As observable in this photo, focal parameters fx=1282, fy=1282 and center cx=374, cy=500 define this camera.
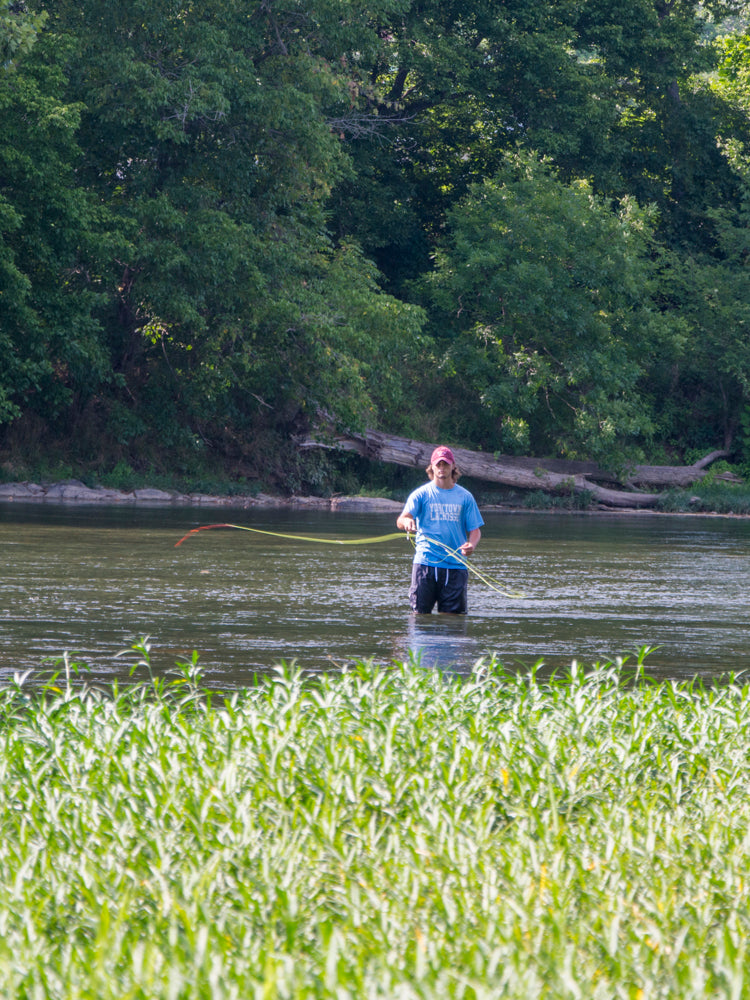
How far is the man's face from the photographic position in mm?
12203

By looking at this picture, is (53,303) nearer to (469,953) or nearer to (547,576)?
(547,576)

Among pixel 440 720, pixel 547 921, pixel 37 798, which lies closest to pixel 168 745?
pixel 37 798

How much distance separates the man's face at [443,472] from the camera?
1220 centimetres

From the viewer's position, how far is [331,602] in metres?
13.5

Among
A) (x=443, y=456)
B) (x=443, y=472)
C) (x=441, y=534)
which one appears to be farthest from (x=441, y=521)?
(x=443, y=456)

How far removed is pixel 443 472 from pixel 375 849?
26.6 ft

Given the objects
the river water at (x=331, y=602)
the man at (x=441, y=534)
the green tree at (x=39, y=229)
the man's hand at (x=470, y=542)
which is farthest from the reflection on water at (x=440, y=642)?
the green tree at (x=39, y=229)

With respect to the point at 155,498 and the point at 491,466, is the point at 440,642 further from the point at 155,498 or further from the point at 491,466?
the point at 491,466

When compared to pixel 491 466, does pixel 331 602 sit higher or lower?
lower

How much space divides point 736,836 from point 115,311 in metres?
32.0

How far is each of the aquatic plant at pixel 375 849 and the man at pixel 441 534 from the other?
5.67 m

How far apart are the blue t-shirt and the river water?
62cm

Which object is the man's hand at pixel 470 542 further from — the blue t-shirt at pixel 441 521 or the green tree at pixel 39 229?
the green tree at pixel 39 229

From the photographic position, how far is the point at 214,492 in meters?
34.6
